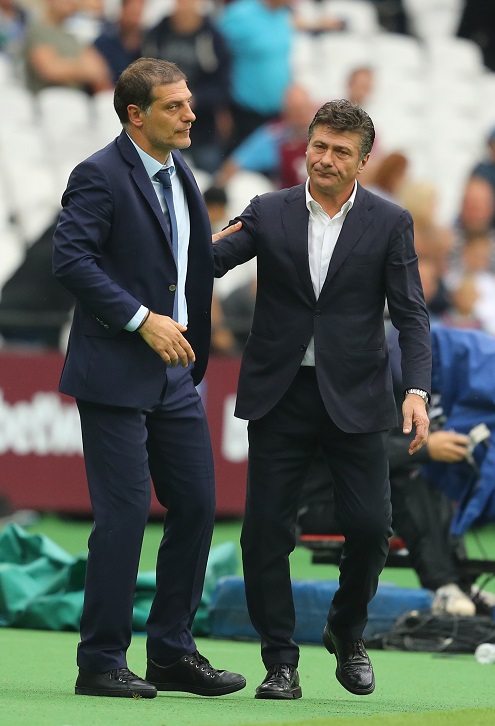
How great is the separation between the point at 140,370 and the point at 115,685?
1.04 m

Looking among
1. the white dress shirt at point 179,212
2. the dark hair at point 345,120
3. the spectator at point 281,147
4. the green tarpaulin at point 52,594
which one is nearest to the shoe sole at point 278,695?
the white dress shirt at point 179,212

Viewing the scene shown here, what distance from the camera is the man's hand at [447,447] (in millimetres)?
7699

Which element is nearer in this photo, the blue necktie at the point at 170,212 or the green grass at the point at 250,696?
the green grass at the point at 250,696

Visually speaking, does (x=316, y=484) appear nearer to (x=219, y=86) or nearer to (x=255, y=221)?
(x=255, y=221)

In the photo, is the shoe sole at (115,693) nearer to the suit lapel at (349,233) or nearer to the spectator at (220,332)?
the suit lapel at (349,233)

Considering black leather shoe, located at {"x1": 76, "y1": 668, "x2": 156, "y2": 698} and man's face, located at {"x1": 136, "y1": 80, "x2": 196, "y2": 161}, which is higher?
man's face, located at {"x1": 136, "y1": 80, "x2": 196, "y2": 161}

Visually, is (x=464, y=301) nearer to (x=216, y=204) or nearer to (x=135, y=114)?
(x=216, y=204)

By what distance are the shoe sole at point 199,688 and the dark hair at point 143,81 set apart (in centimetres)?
194

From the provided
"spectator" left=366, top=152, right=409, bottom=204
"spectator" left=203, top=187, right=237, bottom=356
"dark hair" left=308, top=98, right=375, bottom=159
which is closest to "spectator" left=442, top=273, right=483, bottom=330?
"spectator" left=366, top=152, right=409, bottom=204

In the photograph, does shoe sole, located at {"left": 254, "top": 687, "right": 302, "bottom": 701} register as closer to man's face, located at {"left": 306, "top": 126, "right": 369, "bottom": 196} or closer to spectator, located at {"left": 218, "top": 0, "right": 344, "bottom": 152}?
man's face, located at {"left": 306, "top": 126, "right": 369, "bottom": 196}

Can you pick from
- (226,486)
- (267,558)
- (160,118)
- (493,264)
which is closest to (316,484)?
(267,558)

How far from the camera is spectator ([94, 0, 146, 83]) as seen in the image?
14516mm

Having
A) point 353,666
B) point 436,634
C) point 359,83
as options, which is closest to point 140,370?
point 353,666

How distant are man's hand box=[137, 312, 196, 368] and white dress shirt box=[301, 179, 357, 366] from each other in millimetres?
581
